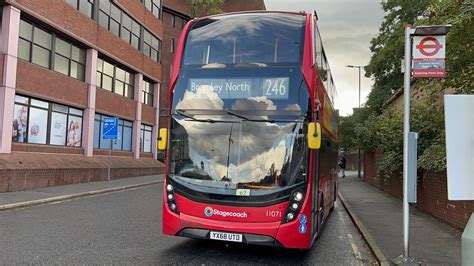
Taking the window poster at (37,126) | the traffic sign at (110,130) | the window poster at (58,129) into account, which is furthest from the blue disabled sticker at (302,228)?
the window poster at (58,129)

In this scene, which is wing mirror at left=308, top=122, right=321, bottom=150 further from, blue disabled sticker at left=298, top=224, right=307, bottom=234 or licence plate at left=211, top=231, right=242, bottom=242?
licence plate at left=211, top=231, right=242, bottom=242

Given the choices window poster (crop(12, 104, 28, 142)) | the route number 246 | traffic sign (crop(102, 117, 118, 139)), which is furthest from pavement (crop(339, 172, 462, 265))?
window poster (crop(12, 104, 28, 142))

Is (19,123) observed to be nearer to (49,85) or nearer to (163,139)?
(49,85)

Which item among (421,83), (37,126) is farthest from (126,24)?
(421,83)

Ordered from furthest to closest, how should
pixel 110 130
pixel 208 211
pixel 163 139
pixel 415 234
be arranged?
pixel 110 130
pixel 415 234
pixel 163 139
pixel 208 211

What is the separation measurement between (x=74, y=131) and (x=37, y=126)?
318 centimetres

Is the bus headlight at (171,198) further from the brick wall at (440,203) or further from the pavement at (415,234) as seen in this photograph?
the brick wall at (440,203)

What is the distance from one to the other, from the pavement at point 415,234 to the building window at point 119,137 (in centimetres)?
1562

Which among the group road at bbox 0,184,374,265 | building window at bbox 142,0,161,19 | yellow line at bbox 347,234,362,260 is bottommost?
yellow line at bbox 347,234,362,260

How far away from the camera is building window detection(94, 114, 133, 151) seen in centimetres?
2552

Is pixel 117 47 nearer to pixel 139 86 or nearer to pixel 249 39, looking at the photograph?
pixel 139 86

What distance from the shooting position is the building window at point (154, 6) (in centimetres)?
3231

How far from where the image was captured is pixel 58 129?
69.9ft

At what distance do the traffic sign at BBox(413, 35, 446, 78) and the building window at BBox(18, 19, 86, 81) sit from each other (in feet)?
53.0
